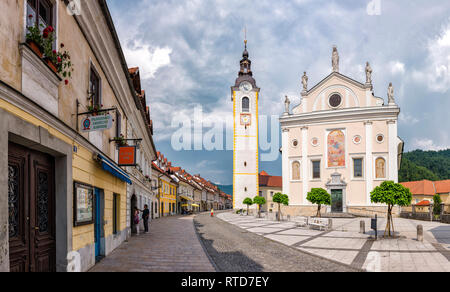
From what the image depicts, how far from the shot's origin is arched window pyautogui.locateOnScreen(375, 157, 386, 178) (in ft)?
139

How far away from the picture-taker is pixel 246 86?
63.3 metres

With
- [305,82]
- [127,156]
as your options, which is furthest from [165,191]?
[127,156]

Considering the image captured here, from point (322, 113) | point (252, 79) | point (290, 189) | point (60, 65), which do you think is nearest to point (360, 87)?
point (322, 113)

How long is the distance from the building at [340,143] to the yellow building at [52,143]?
38028mm

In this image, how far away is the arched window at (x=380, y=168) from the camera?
139 ft

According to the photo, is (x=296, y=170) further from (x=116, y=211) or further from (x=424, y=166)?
(x=424, y=166)

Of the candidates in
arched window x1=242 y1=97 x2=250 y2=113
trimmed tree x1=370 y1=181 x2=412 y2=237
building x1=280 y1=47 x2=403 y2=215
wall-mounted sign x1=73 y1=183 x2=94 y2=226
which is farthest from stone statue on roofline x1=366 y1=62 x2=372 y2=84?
wall-mounted sign x1=73 y1=183 x2=94 y2=226

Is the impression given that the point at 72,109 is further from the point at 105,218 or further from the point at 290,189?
the point at 290,189

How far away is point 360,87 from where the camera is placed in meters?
44.9

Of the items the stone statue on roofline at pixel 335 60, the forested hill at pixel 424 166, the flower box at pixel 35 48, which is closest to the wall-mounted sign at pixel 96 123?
the flower box at pixel 35 48

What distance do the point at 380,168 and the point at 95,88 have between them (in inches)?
1575

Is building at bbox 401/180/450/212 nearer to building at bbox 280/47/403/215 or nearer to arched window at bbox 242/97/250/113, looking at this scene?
building at bbox 280/47/403/215

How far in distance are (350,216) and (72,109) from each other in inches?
1505

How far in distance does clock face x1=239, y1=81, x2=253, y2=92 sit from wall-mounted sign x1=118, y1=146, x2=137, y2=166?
53.3 meters
